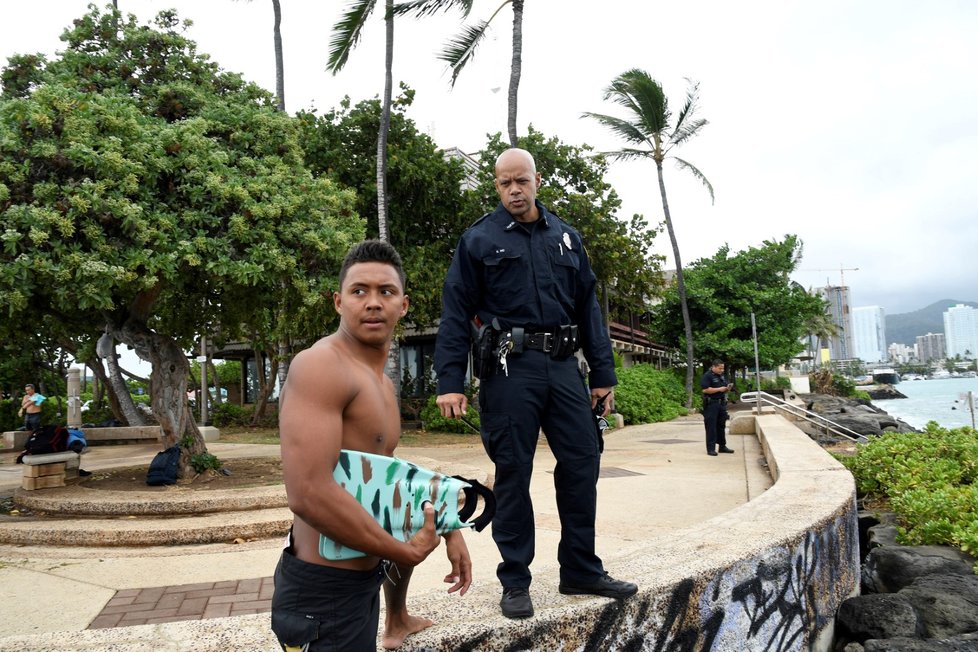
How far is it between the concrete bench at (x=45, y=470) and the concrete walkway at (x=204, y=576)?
110cm

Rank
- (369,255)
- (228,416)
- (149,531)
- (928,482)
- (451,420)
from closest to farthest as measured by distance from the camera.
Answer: (369,255)
(149,531)
(928,482)
(451,420)
(228,416)

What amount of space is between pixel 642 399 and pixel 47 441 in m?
15.1

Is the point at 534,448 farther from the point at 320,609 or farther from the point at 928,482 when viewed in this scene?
the point at 928,482

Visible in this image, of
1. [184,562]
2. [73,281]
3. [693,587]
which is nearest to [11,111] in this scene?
[73,281]

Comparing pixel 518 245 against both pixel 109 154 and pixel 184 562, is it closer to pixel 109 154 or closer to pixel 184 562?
pixel 184 562

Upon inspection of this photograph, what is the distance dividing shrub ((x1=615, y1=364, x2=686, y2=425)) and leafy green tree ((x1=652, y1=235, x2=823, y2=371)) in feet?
23.6

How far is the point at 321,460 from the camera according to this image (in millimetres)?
1551

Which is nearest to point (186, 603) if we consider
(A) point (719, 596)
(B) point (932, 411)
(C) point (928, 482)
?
(A) point (719, 596)

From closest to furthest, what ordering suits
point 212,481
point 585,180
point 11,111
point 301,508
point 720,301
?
point 301,508 < point 11,111 < point 212,481 < point 585,180 < point 720,301

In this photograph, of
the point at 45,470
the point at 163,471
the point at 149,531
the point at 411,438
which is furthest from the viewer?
the point at 411,438

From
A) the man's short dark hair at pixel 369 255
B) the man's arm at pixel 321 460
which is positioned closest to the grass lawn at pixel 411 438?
the man's short dark hair at pixel 369 255

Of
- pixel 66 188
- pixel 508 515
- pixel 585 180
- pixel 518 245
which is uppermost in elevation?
pixel 585 180

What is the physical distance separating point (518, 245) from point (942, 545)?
4.54 metres

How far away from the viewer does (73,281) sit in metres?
6.50
